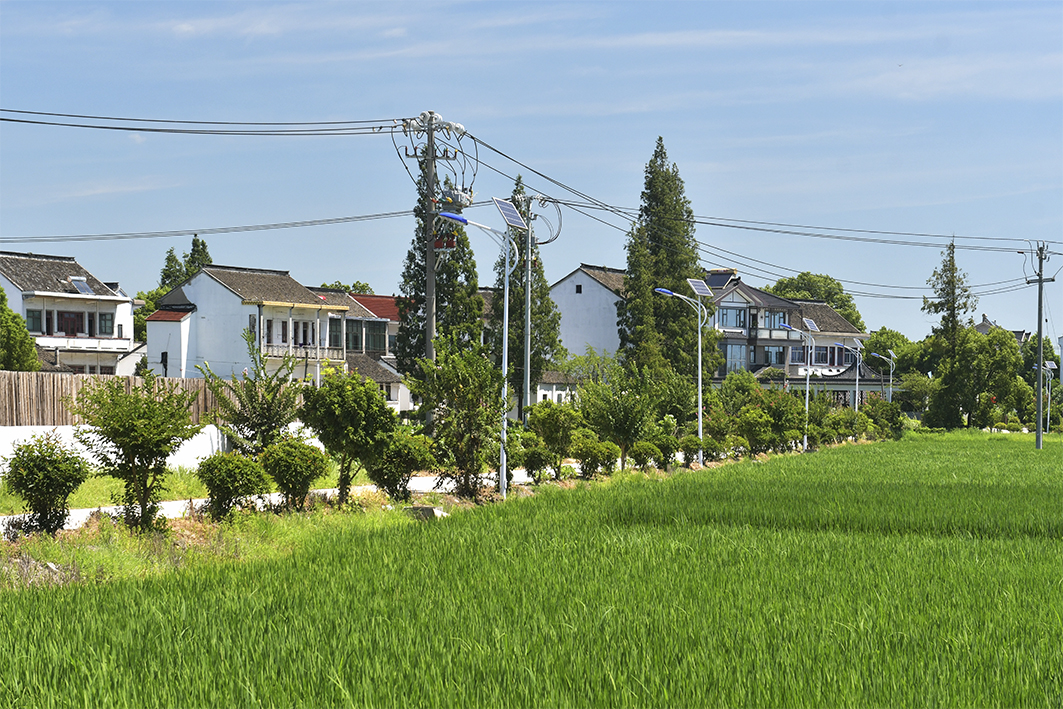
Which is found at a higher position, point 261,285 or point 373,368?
point 261,285

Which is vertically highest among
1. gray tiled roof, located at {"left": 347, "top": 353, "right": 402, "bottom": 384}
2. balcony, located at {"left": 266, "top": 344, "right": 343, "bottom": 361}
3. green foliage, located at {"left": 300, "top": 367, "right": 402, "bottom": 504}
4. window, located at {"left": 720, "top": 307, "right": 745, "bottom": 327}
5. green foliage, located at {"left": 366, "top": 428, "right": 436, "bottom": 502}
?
window, located at {"left": 720, "top": 307, "right": 745, "bottom": 327}

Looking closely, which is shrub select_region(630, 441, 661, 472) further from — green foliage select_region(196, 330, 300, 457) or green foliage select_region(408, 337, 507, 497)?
green foliage select_region(196, 330, 300, 457)

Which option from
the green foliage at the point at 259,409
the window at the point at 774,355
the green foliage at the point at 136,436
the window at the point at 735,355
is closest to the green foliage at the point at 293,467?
the green foliage at the point at 136,436

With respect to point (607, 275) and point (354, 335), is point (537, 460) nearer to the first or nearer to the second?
point (354, 335)

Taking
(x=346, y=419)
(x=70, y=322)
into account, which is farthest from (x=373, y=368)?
(x=346, y=419)

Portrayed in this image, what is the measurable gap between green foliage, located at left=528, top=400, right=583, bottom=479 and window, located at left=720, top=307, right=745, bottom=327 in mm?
51201

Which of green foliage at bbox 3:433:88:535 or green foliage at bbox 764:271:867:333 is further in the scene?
green foliage at bbox 764:271:867:333

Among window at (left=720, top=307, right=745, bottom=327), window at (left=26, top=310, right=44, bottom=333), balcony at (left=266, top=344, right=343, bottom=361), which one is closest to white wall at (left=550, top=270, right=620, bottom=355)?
window at (left=720, top=307, right=745, bottom=327)

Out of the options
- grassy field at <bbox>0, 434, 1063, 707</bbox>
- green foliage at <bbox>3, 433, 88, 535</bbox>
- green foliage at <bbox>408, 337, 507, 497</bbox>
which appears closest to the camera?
grassy field at <bbox>0, 434, 1063, 707</bbox>

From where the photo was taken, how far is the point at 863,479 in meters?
26.5

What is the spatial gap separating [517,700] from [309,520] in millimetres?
10318

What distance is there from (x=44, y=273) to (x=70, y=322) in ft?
9.77

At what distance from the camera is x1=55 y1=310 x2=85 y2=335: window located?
172 ft

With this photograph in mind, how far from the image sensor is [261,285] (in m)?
53.9
